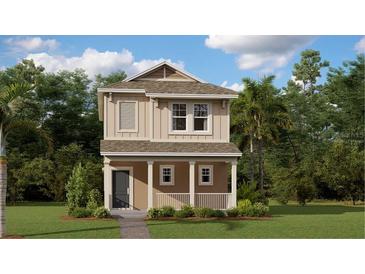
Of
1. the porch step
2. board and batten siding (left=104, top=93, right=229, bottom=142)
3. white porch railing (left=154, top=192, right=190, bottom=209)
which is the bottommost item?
the porch step

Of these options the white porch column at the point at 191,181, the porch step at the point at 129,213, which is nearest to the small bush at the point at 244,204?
the white porch column at the point at 191,181

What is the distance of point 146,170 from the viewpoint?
87.8ft

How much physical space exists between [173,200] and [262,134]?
42.2 feet

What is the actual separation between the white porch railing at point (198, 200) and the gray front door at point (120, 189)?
158cm

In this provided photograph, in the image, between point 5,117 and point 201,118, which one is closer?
point 5,117

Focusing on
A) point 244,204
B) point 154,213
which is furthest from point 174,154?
point 244,204

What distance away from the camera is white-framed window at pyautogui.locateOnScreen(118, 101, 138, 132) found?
26578 mm

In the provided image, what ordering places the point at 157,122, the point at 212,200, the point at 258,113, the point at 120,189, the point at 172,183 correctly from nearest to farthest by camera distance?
the point at 212,200, the point at 157,122, the point at 120,189, the point at 172,183, the point at 258,113

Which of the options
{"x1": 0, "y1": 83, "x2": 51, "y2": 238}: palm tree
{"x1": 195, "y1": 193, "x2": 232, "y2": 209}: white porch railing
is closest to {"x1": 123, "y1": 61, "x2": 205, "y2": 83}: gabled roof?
{"x1": 195, "y1": 193, "x2": 232, "y2": 209}: white porch railing

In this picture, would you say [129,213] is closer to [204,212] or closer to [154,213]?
[154,213]

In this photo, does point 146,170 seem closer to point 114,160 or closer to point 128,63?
point 114,160

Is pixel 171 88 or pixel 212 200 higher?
pixel 171 88

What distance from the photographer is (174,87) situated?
87.6 feet

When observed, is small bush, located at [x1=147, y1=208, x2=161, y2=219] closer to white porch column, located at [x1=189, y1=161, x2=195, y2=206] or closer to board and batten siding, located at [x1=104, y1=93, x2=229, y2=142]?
white porch column, located at [x1=189, y1=161, x2=195, y2=206]
